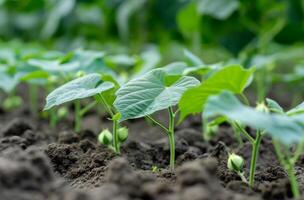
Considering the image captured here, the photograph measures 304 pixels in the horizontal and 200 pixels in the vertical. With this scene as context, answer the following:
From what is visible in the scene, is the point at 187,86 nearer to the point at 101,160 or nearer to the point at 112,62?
the point at 101,160

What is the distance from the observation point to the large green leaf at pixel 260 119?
0.98m

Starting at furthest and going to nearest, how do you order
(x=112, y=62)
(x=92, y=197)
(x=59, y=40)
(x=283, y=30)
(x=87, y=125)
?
(x=59, y=40), (x=283, y=30), (x=87, y=125), (x=112, y=62), (x=92, y=197)

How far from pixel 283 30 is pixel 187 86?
233cm

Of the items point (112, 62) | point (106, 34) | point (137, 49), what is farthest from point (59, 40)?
point (112, 62)

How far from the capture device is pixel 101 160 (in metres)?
1.53

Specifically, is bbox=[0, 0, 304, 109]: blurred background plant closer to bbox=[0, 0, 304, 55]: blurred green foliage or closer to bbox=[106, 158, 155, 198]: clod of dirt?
bbox=[0, 0, 304, 55]: blurred green foliage

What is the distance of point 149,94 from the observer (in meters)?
1.40

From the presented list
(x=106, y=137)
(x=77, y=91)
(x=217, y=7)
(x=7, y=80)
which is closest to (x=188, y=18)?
(x=217, y=7)

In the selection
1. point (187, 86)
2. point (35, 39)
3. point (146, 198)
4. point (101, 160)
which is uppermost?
point (187, 86)

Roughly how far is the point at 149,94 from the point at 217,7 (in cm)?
213

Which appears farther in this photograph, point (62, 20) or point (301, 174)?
point (62, 20)

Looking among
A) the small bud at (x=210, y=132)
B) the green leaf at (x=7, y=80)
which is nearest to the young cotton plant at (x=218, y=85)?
the small bud at (x=210, y=132)

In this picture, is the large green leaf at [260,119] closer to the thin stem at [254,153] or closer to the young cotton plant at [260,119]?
the young cotton plant at [260,119]

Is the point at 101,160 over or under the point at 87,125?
over
